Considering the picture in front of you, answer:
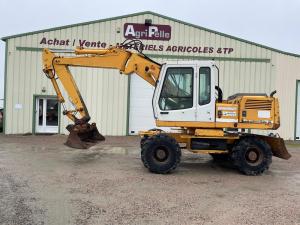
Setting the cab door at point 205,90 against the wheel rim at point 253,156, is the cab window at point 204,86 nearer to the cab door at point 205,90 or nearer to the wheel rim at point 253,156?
the cab door at point 205,90

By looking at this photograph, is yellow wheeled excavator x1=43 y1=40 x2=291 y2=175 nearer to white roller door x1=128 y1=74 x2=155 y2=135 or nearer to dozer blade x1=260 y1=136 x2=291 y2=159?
dozer blade x1=260 y1=136 x2=291 y2=159

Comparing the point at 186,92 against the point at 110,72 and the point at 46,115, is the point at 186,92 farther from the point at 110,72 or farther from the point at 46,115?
the point at 46,115

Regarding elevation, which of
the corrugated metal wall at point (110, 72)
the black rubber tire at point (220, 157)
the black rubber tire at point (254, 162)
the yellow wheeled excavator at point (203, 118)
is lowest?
the black rubber tire at point (220, 157)

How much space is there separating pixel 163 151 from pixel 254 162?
2.38 m

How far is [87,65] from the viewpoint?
1193cm

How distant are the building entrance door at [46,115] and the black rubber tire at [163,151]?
13.2 metres

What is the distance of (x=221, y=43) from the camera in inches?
919

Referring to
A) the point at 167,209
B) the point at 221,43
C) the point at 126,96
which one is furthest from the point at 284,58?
the point at 167,209

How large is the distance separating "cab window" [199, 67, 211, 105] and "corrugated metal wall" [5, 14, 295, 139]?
1240cm

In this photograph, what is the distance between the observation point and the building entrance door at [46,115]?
22.9 metres

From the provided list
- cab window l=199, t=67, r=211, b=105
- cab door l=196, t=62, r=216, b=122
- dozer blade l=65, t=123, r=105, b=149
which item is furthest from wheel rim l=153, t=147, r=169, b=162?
dozer blade l=65, t=123, r=105, b=149

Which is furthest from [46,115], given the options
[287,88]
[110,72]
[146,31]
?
[287,88]

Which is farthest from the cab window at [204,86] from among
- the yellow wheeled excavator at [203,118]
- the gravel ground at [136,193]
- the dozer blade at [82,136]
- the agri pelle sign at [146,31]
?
the agri pelle sign at [146,31]

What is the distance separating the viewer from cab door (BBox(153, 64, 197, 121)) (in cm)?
1088
